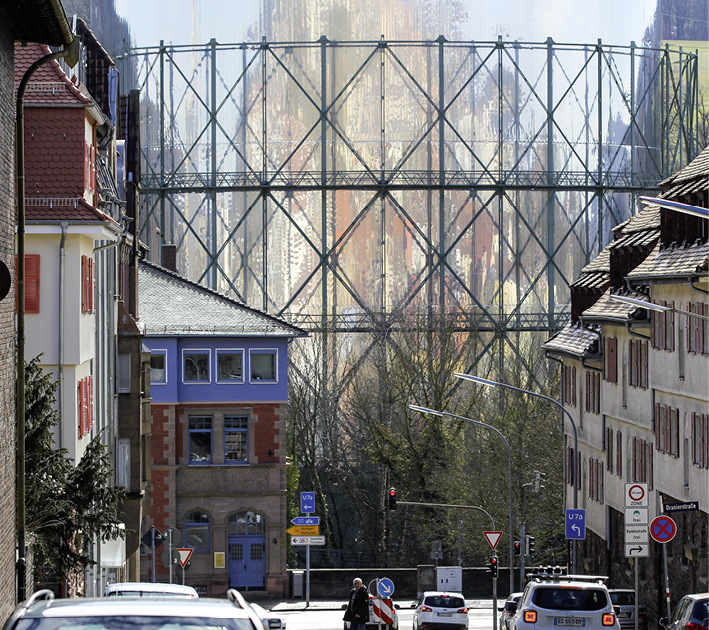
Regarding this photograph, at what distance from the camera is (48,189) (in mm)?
20797

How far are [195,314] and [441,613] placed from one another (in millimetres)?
16236

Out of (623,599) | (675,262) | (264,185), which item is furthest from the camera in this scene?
(264,185)

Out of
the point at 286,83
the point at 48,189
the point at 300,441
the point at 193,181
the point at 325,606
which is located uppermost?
Result: the point at 286,83

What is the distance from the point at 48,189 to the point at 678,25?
3562 cm

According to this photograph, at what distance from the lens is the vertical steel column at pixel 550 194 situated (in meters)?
47.4

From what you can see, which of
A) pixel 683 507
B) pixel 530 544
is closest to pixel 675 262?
pixel 683 507

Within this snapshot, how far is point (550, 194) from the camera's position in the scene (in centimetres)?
4738

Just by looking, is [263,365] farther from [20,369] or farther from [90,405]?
[20,369]

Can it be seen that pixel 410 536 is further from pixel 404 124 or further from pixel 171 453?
pixel 404 124

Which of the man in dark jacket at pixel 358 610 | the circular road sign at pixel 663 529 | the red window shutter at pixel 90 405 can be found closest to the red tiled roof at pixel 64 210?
the red window shutter at pixel 90 405

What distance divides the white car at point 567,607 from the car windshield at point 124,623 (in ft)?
38.3

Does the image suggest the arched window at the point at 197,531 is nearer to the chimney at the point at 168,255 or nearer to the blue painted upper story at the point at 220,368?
the blue painted upper story at the point at 220,368

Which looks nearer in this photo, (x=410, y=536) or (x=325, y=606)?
(x=325, y=606)

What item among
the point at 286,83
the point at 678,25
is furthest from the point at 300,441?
the point at 678,25
